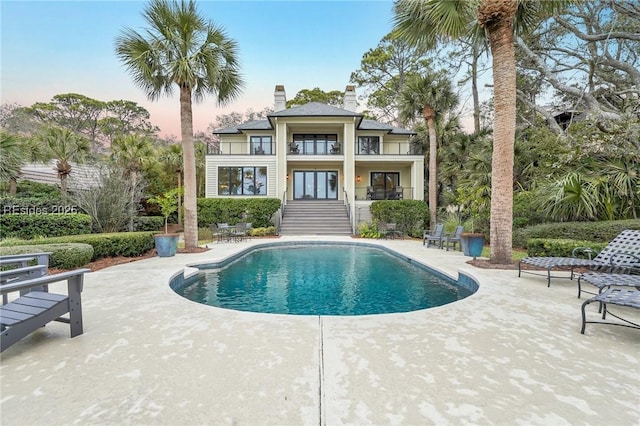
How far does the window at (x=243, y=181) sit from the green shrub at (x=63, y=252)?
1344 cm

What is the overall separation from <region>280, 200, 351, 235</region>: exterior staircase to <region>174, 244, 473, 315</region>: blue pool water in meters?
7.09

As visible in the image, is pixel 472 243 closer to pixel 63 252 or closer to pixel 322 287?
pixel 322 287

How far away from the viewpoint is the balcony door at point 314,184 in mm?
23156

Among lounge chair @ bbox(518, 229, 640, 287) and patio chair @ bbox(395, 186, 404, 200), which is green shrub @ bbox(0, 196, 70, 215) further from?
patio chair @ bbox(395, 186, 404, 200)

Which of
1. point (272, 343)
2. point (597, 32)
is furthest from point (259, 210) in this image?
point (597, 32)

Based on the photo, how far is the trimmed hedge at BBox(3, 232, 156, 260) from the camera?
8.34m

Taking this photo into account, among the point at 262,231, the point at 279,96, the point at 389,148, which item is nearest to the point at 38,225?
the point at 262,231

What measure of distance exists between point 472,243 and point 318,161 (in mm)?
13698

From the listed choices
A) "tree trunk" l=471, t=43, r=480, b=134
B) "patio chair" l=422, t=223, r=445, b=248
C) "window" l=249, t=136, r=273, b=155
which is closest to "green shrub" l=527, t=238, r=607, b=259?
"patio chair" l=422, t=223, r=445, b=248

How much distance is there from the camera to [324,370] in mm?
2697

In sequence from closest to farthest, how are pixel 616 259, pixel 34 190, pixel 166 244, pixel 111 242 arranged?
pixel 616 259, pixel 111 242, pixel 166 244, pixel 34 190

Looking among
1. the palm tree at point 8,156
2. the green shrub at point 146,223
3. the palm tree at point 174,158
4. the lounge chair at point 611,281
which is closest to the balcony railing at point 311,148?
the palm tree at point 174,158

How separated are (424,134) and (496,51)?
47.0ft

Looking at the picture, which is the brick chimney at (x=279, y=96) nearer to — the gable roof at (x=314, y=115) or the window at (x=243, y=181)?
the gable roof at (x=314, y=115)
